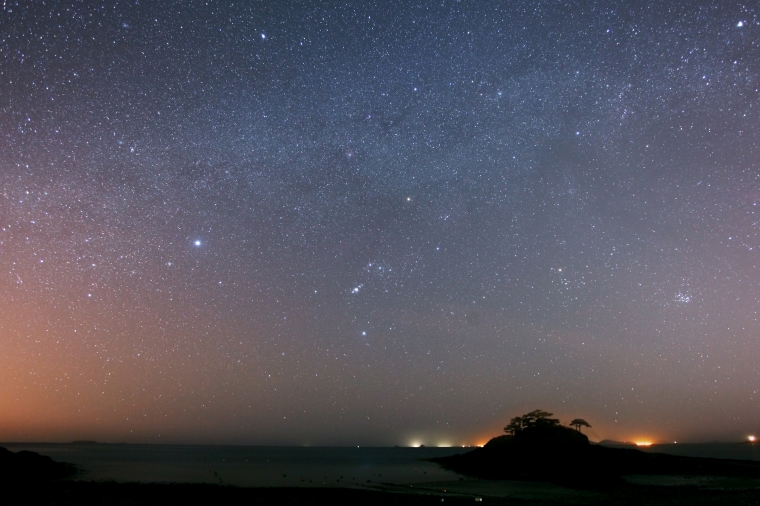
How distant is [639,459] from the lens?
187 feet

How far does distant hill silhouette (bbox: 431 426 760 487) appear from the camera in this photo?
49312mm

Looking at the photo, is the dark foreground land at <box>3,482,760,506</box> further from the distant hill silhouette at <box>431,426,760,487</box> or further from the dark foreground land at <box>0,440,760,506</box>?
the distant hill silhouette at <box>431,426,760,487</box>

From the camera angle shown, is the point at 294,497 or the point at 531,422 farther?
the point at 531,422

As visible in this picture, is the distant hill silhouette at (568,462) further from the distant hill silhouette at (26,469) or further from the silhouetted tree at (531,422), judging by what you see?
the distant hill silhouette at (26,469)

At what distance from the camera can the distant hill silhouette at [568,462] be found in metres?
49.3

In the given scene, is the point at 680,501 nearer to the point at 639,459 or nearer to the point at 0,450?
the point at 639,459

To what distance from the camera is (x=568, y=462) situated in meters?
58.6

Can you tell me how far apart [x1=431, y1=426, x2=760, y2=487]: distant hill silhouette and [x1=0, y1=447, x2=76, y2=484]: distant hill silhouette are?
1533 inches

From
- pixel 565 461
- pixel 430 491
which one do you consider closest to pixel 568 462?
pixel 565 461

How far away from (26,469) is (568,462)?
53620 mm

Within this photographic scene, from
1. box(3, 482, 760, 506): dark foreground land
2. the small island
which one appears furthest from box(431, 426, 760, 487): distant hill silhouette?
box(3, 482, 760, 506): dark foreground land

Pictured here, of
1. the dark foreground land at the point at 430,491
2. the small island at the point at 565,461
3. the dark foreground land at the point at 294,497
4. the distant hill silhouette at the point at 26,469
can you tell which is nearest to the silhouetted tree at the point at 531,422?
the small island at the point at 565,461

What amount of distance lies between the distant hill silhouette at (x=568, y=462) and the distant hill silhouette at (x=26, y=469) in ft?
128

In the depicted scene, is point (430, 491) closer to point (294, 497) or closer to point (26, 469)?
point (294, 497)
